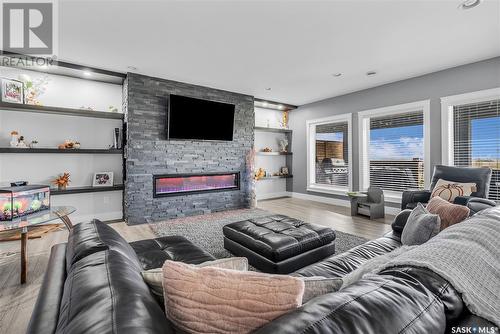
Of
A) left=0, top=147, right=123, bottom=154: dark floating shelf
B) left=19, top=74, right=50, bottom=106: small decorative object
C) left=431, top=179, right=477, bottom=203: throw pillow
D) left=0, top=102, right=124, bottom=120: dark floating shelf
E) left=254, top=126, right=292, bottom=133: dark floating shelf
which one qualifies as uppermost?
left=19, top=74, right=50, bottom=106: small decorative object

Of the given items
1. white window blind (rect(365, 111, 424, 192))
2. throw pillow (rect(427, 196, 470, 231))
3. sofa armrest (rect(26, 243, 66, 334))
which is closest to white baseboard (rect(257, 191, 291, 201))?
white window blind (rect(365, 111, 424, 192))

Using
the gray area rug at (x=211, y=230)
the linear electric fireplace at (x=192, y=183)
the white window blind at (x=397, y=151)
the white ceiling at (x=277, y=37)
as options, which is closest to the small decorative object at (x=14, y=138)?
the white ceiling at (x=277, y=37)

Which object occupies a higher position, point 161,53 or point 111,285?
point 161,53

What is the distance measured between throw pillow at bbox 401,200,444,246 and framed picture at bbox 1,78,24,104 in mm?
5037

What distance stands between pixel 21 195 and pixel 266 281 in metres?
2.86

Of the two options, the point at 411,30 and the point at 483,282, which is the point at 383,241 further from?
the point at 411,30

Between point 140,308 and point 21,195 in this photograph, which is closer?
point 140,308

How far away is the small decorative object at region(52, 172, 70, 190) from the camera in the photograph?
383cm

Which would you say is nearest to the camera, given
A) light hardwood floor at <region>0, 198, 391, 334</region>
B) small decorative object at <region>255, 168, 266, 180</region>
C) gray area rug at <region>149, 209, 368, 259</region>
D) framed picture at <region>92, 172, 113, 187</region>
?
light hardwood floor at <region>0, 198, 391, 334</region>

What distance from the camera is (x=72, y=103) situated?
407 cm

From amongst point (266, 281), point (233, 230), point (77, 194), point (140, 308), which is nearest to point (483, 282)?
point (266, 281)

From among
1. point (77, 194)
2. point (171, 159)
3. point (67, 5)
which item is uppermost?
point (67, 5)

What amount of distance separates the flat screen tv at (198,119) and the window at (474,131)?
12.7 ft

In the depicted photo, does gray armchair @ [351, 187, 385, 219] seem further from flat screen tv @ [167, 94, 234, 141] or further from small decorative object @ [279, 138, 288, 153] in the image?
flat screen tv @ [167, 94, 234, 141]
